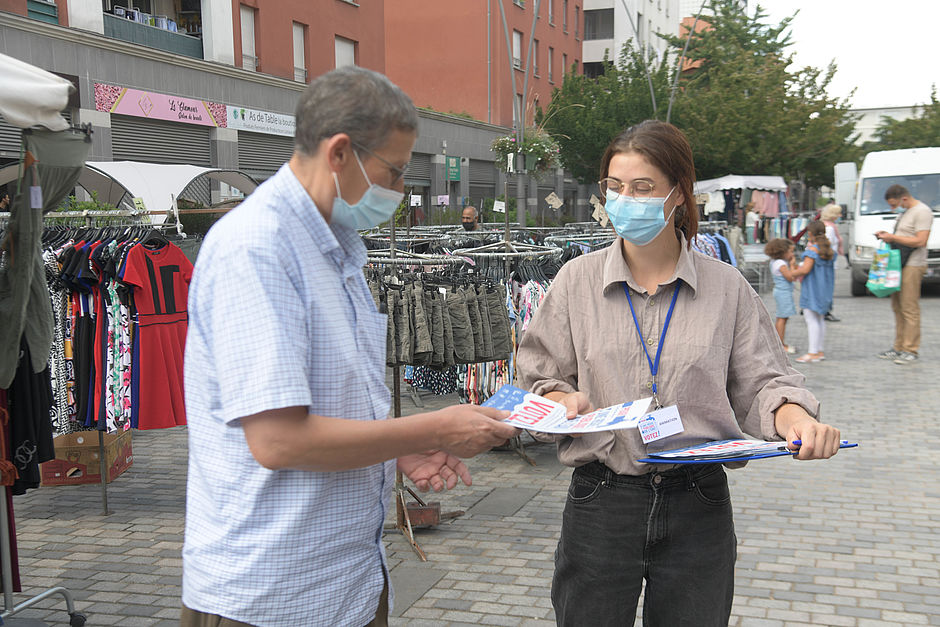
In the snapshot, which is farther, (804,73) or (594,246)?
(804,73)

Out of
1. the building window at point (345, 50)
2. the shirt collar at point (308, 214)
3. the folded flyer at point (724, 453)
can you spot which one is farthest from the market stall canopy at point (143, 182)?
the building window at point (345, 50)

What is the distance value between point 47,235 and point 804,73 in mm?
30578

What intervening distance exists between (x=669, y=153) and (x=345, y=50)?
26263 mm

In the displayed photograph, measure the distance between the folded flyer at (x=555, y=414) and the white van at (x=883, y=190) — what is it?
56.8 ft

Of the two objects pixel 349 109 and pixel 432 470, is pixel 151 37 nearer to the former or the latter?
pixel 432 470

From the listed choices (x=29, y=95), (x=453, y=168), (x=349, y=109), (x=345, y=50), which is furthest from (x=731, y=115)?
(x=349, y=109)

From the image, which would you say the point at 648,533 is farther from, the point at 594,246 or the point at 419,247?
the point at 419,247

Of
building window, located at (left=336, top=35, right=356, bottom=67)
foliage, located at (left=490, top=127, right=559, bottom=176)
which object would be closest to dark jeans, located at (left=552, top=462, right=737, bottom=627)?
foliage, located at (left=490, top=127, right=559, bottom=176)

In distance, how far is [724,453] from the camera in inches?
85.3

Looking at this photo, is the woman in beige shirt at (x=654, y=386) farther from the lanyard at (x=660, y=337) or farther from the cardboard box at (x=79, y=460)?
the cardboard box at (x=79, y=460)

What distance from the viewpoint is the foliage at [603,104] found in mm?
34156

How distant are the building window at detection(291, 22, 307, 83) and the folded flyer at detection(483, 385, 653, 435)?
24.1 meters

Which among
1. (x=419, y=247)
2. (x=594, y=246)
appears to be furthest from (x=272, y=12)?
(x=594, y=246)

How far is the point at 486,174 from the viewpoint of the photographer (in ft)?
126
